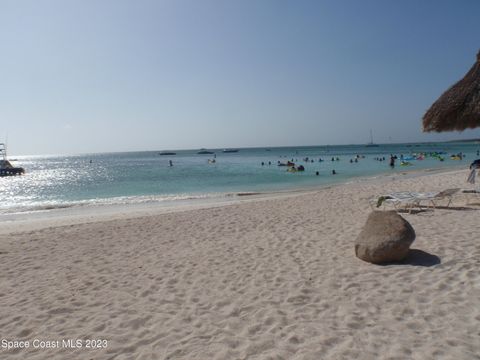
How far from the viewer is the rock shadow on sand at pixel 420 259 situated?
5148 mm

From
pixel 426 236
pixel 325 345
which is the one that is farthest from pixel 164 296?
pixel 426 236

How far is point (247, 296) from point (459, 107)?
6835mm

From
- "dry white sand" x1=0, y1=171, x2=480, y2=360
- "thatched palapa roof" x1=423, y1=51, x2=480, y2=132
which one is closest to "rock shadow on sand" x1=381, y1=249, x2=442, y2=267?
"dry white sand" x1=0, y1=171, x2=480, y2=360

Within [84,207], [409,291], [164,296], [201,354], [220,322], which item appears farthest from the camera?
[84,207]

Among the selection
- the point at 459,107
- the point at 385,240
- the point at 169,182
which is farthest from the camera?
the point at 169,182

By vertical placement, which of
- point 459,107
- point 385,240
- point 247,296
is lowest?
point 247,296

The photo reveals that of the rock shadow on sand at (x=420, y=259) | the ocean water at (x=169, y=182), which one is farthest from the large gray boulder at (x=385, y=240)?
the ocean water at (x=169, y=182)

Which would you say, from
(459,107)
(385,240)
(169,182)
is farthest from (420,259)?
(169,182)

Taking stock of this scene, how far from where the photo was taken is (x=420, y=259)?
533 cm

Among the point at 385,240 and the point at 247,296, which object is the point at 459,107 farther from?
the point at 247,296

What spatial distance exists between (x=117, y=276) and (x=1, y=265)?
8.40 ft

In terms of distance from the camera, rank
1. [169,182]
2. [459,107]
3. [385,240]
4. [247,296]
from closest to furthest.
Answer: [247,296] < [385,240] < [459,107] < [169,182]

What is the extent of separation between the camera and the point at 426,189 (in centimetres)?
1466

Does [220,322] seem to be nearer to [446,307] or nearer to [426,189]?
[446,307]
